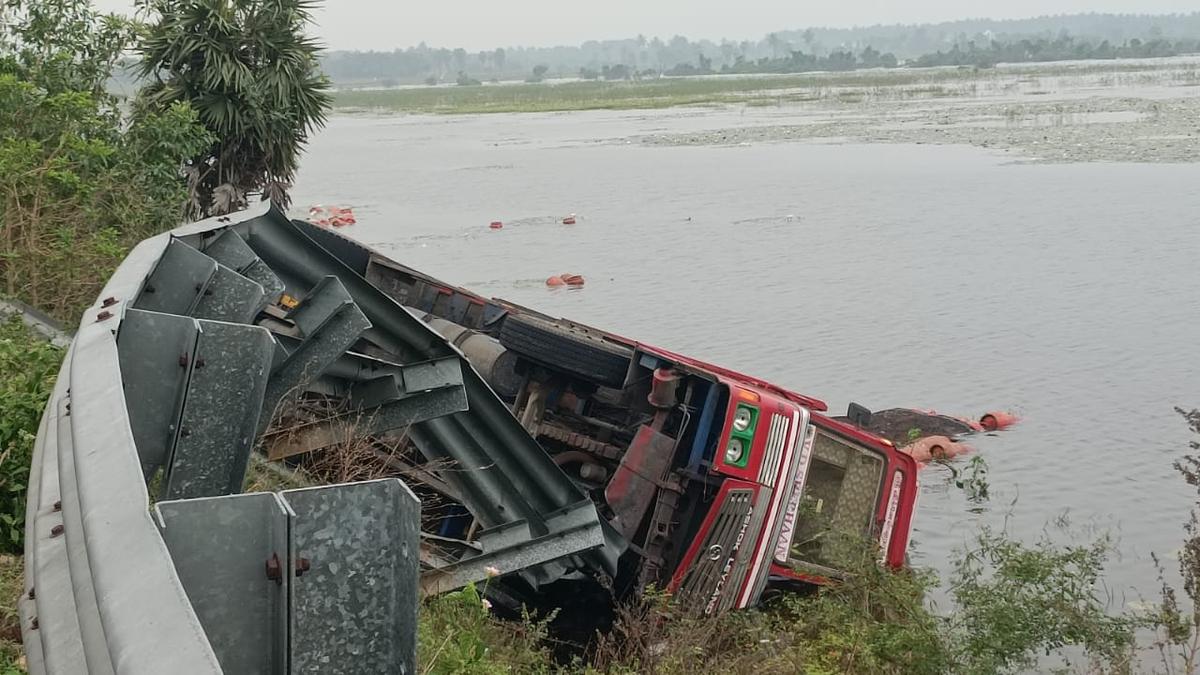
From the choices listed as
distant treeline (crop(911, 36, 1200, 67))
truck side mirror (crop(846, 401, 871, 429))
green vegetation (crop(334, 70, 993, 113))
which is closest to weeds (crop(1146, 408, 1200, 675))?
truck side mirror (crop(846, 401, 871, 429))

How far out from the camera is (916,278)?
78.9 feet

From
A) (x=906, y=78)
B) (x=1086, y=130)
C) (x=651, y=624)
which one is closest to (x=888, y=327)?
(x=651, y=624)

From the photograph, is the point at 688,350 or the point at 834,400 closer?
the point at 834,400

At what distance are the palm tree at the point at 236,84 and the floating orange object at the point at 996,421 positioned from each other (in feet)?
31.2

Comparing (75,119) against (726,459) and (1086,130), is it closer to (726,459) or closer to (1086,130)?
(726,459)

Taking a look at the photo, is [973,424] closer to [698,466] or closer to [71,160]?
[698,466]

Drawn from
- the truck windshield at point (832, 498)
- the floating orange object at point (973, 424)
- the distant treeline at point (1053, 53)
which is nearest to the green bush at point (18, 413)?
the truck windshield at point (832, 498)

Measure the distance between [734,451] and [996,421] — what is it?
7398 mm

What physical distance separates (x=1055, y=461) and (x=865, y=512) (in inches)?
206

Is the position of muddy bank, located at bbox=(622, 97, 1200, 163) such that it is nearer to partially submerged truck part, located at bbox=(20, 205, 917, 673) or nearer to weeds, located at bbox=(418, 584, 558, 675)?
partially submerged truck part, located at bbox=(20, 205, 917, 673)

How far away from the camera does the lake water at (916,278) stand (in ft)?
44.1

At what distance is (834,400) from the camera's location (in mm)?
16031

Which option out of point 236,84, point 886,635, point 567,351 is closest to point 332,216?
point 236,84

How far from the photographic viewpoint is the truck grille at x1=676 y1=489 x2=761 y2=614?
326 inches
